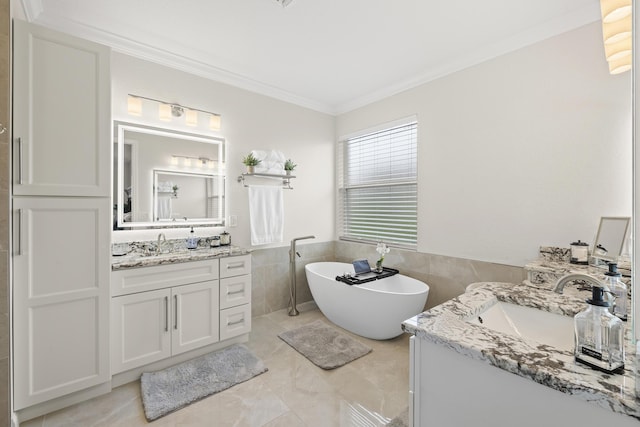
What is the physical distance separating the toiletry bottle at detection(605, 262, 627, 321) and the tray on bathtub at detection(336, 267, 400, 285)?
1904mm

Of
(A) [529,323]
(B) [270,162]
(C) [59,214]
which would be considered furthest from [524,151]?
(C) [59,214]

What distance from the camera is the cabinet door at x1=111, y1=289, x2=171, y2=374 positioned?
1.96m

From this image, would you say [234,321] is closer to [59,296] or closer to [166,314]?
[166,314]

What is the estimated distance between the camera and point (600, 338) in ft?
2.39

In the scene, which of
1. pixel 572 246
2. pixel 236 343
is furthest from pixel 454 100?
pixel 236 343

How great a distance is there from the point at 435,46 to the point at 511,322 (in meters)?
2.31

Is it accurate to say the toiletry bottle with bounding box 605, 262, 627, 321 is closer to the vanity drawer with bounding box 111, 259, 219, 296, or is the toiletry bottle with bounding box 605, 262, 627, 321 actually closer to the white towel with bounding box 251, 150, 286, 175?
the vanity drawer with bounding box 111, 259, 219, 296

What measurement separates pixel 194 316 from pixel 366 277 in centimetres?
165

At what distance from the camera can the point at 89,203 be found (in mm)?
1808

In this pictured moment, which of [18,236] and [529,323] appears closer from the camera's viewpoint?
[529,323]

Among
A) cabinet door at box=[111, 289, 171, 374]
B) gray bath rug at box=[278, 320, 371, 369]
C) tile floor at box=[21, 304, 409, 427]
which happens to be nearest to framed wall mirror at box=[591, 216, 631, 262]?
tile floor at box=[21, 304, 409, 427]

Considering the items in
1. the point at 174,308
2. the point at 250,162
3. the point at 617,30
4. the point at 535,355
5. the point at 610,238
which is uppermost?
the point at 617,30

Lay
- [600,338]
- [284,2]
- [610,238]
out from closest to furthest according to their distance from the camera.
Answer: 1. [600,338]
2. [610,238]
3. [284,2]

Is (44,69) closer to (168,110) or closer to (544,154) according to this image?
(168,110)
